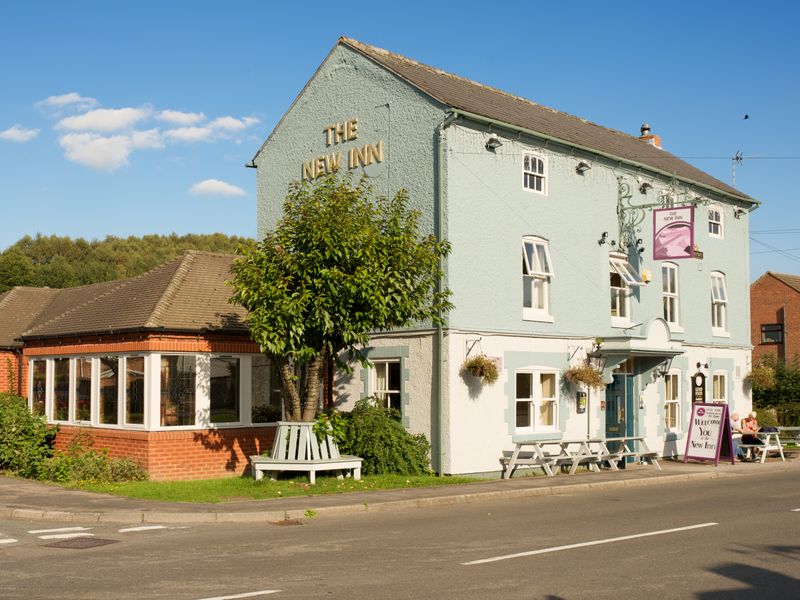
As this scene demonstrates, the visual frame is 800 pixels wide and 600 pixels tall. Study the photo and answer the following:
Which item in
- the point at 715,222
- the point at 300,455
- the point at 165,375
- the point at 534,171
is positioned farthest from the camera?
the point at 715,222

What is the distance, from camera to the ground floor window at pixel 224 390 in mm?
19359

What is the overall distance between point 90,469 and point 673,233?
14.9 m

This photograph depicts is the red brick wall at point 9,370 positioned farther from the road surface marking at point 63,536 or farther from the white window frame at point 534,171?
the white window frame at point 534,171

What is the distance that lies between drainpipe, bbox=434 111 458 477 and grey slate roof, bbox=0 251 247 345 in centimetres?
442

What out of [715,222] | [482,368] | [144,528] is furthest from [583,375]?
[144,528]

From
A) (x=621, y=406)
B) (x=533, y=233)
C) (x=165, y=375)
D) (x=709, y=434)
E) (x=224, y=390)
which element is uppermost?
(x=533, y=233)

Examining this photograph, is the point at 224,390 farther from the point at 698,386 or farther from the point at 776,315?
the point at 776,315

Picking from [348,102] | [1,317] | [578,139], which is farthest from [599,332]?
[1,317]

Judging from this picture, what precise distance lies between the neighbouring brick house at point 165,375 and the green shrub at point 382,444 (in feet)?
8.00

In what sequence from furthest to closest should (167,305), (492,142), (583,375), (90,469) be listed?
(583,375) < (492,142) < (167,305) < (90,469)

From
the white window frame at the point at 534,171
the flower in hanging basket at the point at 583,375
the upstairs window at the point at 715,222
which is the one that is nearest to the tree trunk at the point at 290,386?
the flower in hanging basket at the point at 583,375

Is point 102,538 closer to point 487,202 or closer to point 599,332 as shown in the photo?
point 487,202

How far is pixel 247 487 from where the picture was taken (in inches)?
649

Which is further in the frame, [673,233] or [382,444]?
[673,233]
